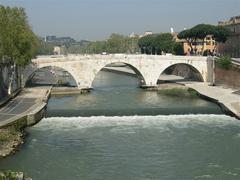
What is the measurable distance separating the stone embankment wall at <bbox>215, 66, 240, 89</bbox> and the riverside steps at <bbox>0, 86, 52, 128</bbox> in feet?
50.6

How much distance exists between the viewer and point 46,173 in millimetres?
18109

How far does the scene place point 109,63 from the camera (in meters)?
44.7

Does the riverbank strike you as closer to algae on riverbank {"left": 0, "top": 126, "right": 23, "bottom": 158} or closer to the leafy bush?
algae on riverbank {"left": 0, "top": 126, "right": 23, "bottom": 158}

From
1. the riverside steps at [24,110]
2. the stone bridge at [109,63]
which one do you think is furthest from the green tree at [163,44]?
the riverside steps at [24,110]

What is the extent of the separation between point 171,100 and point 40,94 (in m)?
9.60

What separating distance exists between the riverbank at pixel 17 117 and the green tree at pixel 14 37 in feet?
9.38

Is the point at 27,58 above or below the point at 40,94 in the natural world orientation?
above

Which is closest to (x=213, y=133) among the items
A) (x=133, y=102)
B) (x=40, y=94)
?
(x=133, y=102)

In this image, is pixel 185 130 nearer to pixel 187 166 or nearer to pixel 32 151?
pixel 187 166

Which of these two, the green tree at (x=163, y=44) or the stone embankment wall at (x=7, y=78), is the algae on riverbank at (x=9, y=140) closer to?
the stone embankment wall at (x=7, y=78)

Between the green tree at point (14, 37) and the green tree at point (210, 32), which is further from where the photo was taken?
the green tree at point (210, 32)

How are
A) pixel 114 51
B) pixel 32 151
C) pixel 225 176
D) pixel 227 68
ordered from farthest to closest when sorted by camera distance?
pixel 114 51 < pixel 227 68 < pixel 32 151 < pixel 225 176

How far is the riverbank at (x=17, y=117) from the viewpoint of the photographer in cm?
2145

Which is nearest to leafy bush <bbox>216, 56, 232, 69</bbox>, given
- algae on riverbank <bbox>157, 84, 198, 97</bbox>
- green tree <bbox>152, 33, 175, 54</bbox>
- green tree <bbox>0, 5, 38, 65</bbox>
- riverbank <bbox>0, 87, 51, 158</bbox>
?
algae on riverbank <bbox>157, 84, 198, 97</bbox>
